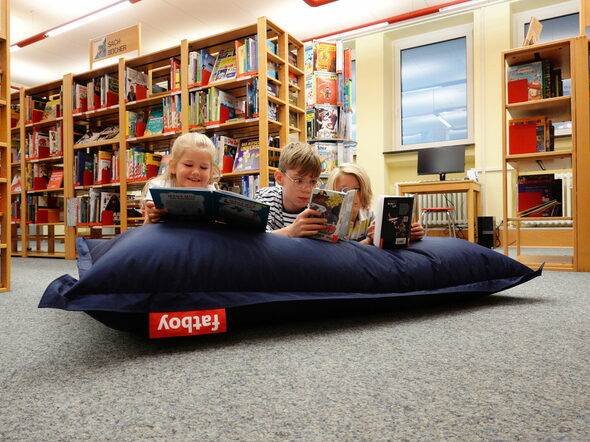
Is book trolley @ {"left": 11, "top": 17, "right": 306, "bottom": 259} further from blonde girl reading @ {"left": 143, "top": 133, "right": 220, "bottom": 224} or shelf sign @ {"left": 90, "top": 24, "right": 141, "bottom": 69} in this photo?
blonde girl reading @ {"left": 143, "top": 133, "right": 220, "bottom": 224}

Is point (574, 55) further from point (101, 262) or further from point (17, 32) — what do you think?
point (17, 32)

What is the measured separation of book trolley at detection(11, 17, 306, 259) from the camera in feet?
10.3

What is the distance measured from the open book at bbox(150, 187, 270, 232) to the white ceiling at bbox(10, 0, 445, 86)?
14.1ft

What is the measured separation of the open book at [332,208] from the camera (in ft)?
4.16

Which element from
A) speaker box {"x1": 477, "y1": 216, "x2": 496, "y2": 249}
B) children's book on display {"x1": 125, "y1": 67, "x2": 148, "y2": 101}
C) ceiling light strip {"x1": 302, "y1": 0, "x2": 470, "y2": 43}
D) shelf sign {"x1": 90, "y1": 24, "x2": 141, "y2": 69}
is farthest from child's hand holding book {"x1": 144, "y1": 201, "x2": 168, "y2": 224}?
ceiling light strip {"x1": 302, "y1": 0, "x2": 470, "y2": 43}

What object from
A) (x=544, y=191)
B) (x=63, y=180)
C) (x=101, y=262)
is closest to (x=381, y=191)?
(x=544, y=191)

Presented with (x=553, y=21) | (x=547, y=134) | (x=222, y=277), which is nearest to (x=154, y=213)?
(x=222, y=277)

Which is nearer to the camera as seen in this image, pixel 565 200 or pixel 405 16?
pixel 565 200

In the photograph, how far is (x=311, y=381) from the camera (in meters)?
0.79

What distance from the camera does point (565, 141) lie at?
450 cm

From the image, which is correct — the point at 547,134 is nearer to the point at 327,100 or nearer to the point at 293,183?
the point at 327,100

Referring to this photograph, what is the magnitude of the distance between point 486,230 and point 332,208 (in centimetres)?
380

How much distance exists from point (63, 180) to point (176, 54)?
70.4 inches

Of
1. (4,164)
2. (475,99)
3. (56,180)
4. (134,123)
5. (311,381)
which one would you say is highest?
(475,99)
